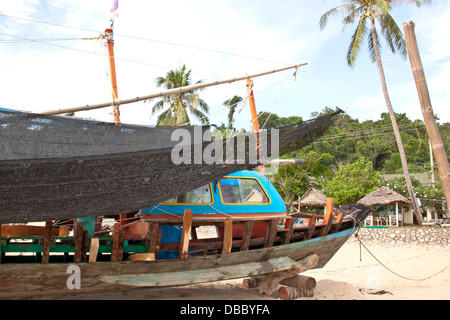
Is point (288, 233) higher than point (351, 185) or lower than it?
lower

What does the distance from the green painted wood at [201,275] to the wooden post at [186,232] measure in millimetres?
290

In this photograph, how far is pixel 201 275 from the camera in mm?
5059

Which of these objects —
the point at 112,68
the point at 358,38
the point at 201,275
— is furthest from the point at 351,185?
the point at 201,275

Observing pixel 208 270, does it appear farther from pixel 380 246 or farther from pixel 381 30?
pixel 381 30

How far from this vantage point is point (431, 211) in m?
25.9

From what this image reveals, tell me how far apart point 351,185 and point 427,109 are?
62.8 ft

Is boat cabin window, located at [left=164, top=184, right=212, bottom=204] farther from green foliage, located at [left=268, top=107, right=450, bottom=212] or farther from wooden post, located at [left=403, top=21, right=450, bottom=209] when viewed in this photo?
green foliage, located at [left=268, top=107, right=450, bottom=212]

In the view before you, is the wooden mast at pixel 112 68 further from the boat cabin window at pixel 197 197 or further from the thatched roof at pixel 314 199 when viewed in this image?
the thatched roof at pixel 314 199

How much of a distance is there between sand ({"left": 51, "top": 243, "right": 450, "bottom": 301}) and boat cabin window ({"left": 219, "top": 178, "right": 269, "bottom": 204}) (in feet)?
5.55

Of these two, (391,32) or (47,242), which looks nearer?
(47,242)

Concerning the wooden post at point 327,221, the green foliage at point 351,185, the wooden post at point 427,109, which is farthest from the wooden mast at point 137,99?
the green foliage at point 351,185

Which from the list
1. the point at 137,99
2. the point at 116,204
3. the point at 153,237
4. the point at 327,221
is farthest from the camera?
the point at 137,99

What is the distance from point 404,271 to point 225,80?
278 inches

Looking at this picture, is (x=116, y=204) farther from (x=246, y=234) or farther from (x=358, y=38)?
(x=358, y=38)
